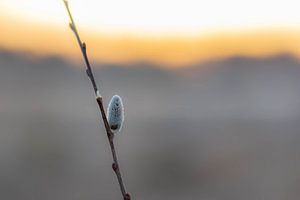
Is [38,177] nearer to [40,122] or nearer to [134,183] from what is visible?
[134,183]

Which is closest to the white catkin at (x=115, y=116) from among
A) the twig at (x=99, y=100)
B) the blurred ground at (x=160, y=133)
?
the twig at (x=99, y=100)

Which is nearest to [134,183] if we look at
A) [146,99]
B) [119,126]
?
[146,99]

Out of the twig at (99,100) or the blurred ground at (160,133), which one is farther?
the blurred ground at (160,133)

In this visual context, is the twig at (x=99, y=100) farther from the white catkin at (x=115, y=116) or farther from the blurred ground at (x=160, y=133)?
the blurred ground at (x=160, y=133)

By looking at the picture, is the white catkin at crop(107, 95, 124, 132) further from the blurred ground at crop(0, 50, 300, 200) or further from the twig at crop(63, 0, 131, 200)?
the blurred ground at crop(0, 50, 300, 200)

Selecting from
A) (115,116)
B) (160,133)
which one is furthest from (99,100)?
(160,133)

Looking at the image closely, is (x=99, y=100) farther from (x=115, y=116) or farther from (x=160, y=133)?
(x=160, y=133)

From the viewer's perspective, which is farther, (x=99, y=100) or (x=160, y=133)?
(x=160, y=133)

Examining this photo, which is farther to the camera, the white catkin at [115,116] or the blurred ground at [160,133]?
the blurred ground at [160,133]

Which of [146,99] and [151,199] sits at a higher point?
[146,99]
